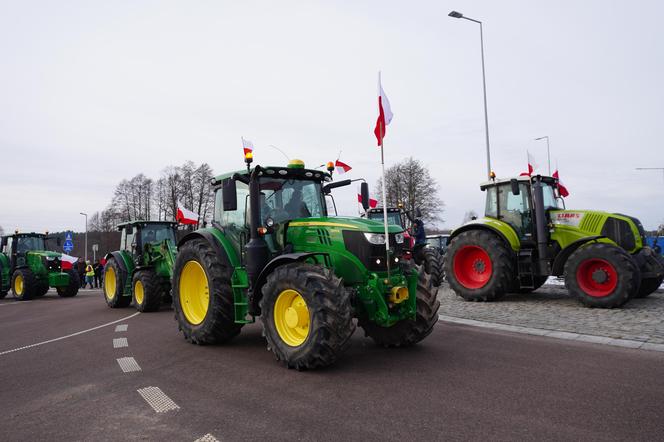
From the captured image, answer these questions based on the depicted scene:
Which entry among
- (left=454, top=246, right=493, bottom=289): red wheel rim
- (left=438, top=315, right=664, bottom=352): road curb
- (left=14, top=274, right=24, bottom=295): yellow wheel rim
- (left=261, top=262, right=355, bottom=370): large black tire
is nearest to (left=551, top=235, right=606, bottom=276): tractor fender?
(left=454, top=246, right=493, bottom=289): red wheel rim

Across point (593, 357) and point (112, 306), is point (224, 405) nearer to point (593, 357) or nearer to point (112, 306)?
point (593, 357)

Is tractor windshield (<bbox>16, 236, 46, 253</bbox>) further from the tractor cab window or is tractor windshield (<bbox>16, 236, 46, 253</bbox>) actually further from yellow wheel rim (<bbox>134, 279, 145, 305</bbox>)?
the tractor cab window

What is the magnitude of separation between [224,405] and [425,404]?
1.70m

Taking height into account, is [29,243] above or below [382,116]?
below

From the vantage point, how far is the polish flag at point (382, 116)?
6152 mm

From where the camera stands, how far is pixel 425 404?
4.04 m

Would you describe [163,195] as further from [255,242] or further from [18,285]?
[255,242]

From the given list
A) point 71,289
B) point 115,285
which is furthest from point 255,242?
point 71,289

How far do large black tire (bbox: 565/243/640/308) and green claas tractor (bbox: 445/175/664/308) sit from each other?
15mm

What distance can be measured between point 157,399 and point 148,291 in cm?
780

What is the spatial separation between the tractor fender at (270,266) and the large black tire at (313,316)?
0.32 feet

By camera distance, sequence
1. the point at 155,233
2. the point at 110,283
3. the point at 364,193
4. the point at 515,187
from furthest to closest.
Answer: the point at 155,233, the point at 110,283, the point at 515,187, the point at 364,193

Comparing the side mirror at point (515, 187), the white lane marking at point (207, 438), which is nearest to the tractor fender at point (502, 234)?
the side mirror at point (515, 187)

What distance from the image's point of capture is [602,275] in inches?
344
